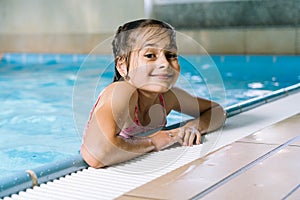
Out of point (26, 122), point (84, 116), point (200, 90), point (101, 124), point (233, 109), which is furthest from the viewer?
point (200, 90)

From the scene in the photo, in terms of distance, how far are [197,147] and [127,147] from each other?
0.35 m

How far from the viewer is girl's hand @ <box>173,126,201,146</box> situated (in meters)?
2.44

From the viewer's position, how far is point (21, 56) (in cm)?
1047

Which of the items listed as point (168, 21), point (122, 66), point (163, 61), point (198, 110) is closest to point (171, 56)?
point (163, 61)

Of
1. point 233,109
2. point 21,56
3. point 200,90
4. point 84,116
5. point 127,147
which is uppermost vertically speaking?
point 127,147

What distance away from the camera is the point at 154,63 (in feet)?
7.43

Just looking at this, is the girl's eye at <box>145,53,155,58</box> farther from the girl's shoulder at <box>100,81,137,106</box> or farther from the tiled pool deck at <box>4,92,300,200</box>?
the tiled pool deck at <box>4,92,300,200</box>

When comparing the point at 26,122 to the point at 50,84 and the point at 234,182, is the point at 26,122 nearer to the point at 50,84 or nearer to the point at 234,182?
the point at 50,84

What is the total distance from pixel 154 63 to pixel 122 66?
0.55 feet

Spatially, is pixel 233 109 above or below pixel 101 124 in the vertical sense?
below

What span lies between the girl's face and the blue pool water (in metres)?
0.29

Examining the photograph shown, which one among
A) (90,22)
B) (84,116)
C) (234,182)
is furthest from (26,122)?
(90,22)

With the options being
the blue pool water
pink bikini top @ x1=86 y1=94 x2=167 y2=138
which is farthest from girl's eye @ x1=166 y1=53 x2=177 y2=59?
the blue pool water

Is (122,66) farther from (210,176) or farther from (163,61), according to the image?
(210,176)
